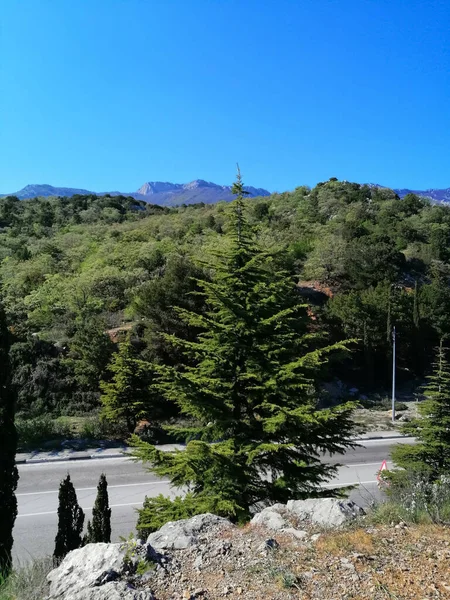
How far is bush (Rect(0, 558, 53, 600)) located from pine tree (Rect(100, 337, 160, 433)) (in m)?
11.9

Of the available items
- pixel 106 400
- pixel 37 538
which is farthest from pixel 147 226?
pixel 37 538

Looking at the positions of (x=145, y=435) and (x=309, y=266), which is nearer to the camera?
(x=145, y=435)

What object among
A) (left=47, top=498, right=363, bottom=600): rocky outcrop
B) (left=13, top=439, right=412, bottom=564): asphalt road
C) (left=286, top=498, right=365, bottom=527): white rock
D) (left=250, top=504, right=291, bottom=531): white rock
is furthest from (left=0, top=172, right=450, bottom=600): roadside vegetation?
(left=13, top=439, right=412, bottom=564): asphalt road

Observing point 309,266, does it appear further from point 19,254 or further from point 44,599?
point 44,599

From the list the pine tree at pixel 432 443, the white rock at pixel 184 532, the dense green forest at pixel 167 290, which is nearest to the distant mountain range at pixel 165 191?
the dense green forest at pixel 167 290

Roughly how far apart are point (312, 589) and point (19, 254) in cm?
3636

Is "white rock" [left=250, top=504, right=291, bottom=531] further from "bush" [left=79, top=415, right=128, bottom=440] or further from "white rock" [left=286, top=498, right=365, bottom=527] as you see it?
"bush" [left=79, top=415, right=128, bottom=440]

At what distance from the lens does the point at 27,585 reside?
4.18m

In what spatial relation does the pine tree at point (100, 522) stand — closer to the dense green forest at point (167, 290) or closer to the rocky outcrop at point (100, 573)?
the dense green forest at point (167, 290)

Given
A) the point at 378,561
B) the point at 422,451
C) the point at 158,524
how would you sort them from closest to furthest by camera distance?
the point at 378,561
the point at 158,524
the point at 422,451

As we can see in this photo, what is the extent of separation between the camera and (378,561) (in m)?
4.20

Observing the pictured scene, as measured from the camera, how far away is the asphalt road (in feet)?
35.5

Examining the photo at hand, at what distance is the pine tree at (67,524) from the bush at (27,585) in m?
4.07

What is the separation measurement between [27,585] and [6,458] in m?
4.48
